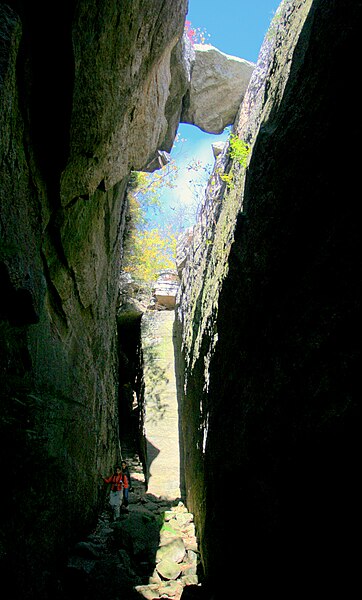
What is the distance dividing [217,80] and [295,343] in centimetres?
730

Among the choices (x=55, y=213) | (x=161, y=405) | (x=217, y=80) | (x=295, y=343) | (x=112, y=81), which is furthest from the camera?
(x=161, y=405)

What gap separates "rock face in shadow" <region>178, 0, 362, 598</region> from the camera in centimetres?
181

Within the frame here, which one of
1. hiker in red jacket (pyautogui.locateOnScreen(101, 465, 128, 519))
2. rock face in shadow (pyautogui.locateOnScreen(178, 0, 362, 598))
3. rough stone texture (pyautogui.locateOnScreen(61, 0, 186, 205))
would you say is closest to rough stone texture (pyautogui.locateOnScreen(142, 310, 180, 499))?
hiker in red jacket (pyautogui.locateOnScreen(101, 465, 128, 519))

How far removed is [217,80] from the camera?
8.06 meters

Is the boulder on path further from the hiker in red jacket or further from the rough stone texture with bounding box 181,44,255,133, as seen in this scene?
the rough stone texture with bounding box 181,44,255,133

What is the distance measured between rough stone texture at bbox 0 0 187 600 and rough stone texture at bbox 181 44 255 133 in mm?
2415

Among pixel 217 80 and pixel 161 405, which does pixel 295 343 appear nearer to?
pixel 217 80

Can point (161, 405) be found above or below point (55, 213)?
below

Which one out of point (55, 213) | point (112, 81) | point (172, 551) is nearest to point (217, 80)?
Result: point (112, 81)

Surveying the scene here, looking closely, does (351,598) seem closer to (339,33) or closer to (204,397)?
(339,33)

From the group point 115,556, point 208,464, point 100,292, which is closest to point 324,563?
point 208,464

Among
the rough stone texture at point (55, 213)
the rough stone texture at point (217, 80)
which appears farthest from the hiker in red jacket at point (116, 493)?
the rough stone texture at point (217, 80)

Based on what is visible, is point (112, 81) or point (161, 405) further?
point (161, 405)

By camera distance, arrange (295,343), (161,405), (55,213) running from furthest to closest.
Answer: (161,405) < (55,213) < (295,343)
